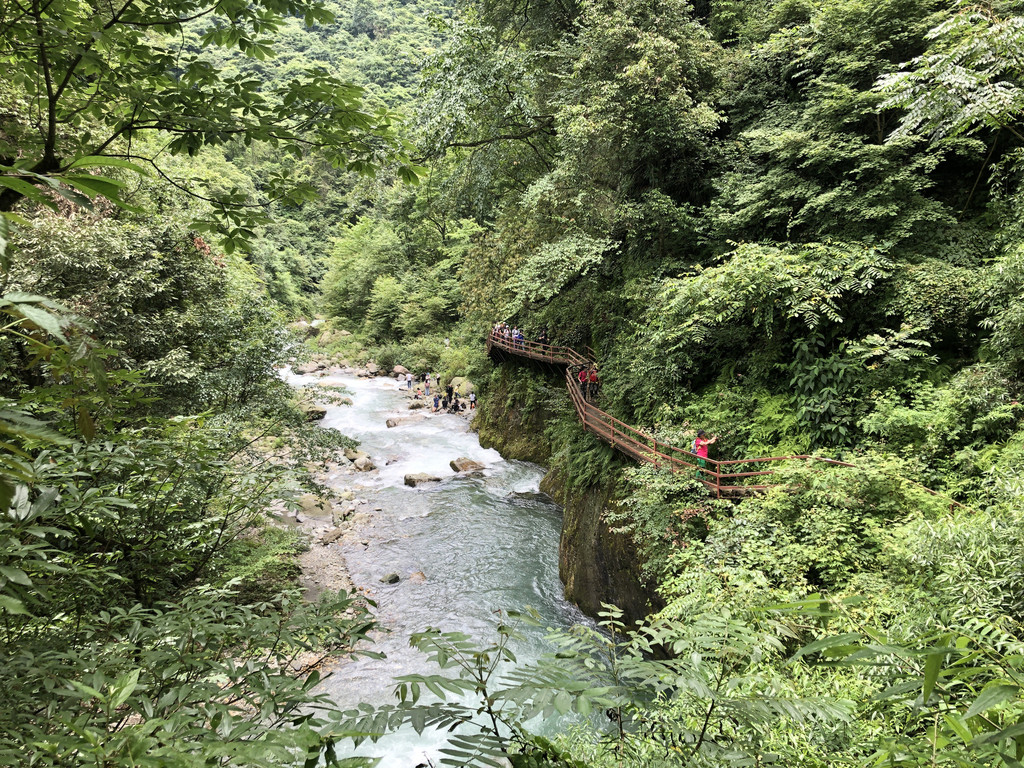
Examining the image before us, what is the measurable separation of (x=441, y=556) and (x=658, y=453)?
18.5 ft

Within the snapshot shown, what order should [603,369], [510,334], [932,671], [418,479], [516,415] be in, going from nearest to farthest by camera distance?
[932,671] < [603,369] < [418,479] < [516,415] < [510,334]

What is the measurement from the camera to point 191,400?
7.21m

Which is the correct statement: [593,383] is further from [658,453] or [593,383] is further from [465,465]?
[465,465]

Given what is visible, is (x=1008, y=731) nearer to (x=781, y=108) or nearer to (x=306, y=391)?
(x=306, y=391)

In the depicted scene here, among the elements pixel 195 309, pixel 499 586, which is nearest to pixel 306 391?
pixel 195 309

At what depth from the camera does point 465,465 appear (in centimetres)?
1503

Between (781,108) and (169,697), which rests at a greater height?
Result: (781,108)

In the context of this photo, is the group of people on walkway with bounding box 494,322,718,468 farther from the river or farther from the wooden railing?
the river

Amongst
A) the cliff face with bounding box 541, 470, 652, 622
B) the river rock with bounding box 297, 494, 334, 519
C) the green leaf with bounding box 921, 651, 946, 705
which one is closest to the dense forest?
the green leaf with bounding box 921, 651, 946, 705

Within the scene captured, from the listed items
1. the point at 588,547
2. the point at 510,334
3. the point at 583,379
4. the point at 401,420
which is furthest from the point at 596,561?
the point at 401,420

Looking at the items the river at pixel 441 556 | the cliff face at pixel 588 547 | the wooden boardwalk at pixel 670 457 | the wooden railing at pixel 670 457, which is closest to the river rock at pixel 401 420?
the river at pixel 441 556

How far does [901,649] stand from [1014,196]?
8.39 m

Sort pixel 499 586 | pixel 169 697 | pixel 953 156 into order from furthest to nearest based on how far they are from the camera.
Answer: pixel 499 586, pixel 953 156, pixel 169 697

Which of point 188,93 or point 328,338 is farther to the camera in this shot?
point 328,338
